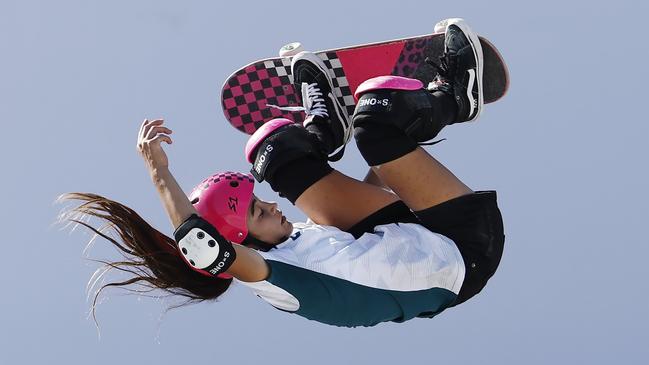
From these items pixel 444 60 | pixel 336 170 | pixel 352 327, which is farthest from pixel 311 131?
pixel 352 327

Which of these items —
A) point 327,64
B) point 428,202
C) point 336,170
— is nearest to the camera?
point 428,202

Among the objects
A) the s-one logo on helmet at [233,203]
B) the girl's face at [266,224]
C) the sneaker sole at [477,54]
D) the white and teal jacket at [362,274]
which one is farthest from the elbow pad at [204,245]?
the sneaker sole at [477,54]

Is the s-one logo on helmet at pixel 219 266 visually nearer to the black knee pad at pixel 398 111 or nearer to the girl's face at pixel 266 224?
the girl's face at pixel 266 224

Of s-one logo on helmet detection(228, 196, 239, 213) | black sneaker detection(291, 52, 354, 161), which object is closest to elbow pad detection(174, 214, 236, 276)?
s-one logo on helmet detection(228, 196, 239, 213)

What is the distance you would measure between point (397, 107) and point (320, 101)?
1573 mm

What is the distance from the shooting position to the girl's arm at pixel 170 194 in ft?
24.4

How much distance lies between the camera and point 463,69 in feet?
30.5

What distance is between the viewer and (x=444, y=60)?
30.7 ft

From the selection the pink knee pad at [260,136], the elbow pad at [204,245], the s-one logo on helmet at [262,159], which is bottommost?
the elbow pad at [204,245]

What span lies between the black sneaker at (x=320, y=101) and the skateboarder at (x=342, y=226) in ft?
1.48

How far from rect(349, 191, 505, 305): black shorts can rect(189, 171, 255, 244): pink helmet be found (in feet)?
3.31

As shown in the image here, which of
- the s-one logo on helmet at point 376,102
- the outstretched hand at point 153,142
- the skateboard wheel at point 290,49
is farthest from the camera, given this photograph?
the skateboard wheel at point 290,49

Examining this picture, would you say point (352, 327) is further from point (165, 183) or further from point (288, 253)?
point (165, 183)

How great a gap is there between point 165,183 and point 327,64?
119 inches
